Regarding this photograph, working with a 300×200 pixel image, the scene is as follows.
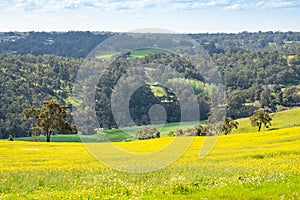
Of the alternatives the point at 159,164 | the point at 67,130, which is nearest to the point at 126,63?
the point at 67,130

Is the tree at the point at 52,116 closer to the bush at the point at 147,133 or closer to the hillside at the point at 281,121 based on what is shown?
the bush at the point at 147,133

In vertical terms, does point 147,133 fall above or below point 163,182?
below

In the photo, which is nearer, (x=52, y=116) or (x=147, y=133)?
(x=52, y=116)

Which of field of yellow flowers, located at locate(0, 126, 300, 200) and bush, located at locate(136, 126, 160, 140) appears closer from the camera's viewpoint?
field of yellow flowers, located at locate(0, 126, 300, 200)

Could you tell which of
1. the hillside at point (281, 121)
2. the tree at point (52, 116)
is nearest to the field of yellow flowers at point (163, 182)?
the tree at point (52, 116)

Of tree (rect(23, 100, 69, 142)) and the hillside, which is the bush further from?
the hillside

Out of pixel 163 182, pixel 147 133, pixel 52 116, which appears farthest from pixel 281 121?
pixel 163 182

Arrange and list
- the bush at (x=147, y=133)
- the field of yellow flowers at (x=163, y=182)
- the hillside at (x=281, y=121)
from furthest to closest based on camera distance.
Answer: the hillside at (x=281, y=121) < the bush at (x=147, y=133) < the field of yellow flowers at (x=163, y=182)

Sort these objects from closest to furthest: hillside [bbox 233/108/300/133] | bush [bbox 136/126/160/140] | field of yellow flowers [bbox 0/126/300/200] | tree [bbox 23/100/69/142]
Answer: field of yellow flowers [bbox 0/126/300/200] → tree [bbox 23/100/69/142] → bush [bbox 136/126/160/140] → hillside [bbox 233/108/300/133]

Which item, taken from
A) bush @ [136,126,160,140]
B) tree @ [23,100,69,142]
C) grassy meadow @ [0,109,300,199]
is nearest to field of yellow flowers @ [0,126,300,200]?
grassy meadow @ [0,109,300,199]

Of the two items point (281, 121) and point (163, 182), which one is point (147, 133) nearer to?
point (281, 121)

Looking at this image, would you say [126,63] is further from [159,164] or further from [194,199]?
[194,199]
